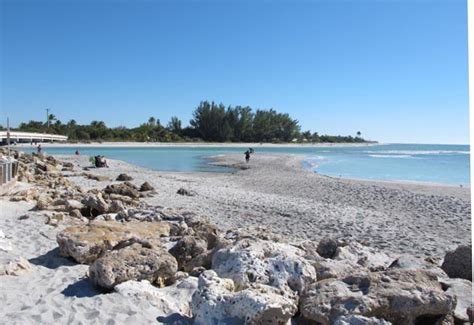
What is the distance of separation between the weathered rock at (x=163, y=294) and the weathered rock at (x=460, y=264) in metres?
3.06

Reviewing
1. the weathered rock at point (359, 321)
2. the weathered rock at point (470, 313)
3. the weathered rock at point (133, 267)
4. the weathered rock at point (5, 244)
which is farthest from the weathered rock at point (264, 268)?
the weathered rock at point (5, 244)

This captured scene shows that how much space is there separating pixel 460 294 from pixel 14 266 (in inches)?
186

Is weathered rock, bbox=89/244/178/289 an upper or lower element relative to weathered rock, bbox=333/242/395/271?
upper

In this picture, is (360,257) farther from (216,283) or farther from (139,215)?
(139,215)

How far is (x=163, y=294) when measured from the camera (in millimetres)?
4383

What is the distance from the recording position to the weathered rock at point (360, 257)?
5715 mm

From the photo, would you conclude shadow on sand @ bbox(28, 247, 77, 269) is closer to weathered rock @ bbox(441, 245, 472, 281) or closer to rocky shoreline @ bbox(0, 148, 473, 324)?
rocky shoreline @ bbox(0, 148, 473, 324)

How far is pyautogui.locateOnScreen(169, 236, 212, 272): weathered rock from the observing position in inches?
214

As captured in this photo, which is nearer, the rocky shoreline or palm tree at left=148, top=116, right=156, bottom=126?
the rocky shoreline

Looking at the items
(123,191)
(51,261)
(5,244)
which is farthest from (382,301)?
(123,191)

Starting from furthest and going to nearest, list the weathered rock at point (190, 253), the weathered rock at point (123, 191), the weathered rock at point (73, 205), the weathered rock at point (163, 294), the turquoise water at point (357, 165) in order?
the turquoise water at point (357, 165)
the weathered rock at point (123, 191)
the weathered rock at point (73, 205)
the weathered rock at point (190, 253)
the weathered rock at point (163, 294)

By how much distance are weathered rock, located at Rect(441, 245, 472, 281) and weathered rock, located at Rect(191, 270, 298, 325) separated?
97.2 inches

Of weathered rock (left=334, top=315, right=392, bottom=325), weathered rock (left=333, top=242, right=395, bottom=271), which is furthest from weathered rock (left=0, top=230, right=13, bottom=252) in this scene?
weathered rock (left=334, top=315, right=392, bottom=325)

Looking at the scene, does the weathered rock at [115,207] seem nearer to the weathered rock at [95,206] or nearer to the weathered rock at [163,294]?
the weathered rock at [95,206]
